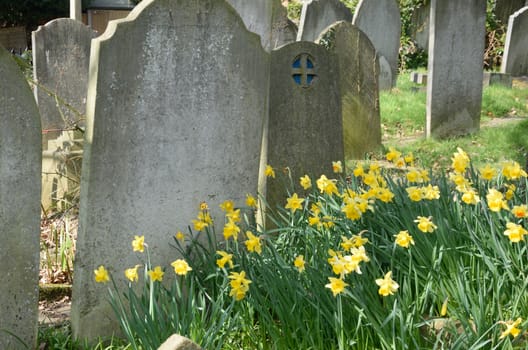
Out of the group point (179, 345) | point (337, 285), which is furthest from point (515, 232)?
point (179, 345)

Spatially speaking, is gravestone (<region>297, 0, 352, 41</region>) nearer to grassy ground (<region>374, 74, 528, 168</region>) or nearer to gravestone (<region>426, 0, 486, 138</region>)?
grassy ground (<region>374, 74, 528, 168</region>)

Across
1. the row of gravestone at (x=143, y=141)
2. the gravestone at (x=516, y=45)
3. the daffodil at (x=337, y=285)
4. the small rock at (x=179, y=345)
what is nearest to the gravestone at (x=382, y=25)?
the gravestone at (x=516, y=45)

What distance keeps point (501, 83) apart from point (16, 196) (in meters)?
10.6

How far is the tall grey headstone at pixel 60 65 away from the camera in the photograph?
8.41m

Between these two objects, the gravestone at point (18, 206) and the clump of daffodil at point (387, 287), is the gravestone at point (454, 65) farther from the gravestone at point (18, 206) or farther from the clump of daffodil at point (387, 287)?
the clump of daffodil at point (387, 287)

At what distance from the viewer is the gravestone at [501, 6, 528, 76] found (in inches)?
523

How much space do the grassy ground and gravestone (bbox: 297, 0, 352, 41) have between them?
1393 millimetres

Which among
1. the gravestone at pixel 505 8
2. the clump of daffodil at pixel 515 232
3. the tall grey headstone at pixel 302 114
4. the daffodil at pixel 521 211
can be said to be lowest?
the clump of daffodil at pixel 515 232

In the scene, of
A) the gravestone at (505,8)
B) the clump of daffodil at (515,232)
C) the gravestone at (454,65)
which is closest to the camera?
the clump of daffodil at (515,232)

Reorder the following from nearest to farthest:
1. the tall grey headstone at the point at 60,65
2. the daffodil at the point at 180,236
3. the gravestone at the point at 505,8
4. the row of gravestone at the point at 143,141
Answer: the row of gravestone at the point at 143,141 < the daffodil at the point at 180,236 < the tall grey headstone at the point at 60,65 < the gravestone at the point at 505,8

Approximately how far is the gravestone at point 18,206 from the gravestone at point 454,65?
6.24m

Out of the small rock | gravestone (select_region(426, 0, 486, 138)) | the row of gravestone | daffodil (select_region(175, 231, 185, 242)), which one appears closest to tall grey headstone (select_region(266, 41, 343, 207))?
the row of gravestone

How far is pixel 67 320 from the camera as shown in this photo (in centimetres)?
414

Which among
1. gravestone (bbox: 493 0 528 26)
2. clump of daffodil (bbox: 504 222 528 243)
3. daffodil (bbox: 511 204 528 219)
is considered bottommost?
clump of daffodil (bbox: 504 222 528 243)
